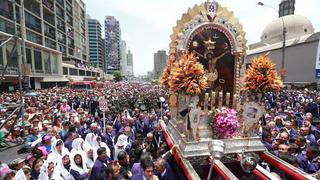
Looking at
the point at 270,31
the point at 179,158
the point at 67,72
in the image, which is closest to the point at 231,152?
the point at 179,158

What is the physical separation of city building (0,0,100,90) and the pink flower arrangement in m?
22.8

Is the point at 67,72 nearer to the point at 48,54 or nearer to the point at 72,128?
the point at 48,54

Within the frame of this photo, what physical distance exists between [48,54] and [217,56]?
43.3 m

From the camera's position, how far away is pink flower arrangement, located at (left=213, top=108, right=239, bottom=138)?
5.31 m

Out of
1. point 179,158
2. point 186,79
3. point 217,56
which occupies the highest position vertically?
point 217,56

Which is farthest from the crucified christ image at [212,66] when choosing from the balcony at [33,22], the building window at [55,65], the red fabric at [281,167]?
the building window at [55,65]

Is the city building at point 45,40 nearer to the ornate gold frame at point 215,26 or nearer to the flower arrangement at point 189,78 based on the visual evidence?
the ornate gold frame at point 215,26

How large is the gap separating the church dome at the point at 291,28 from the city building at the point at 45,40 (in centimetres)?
5076

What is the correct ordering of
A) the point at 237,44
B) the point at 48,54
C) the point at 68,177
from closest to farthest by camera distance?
the point at 68,177 < the point at 237,44 < the point at 48,54

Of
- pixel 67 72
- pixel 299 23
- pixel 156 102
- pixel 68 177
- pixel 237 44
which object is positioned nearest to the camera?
pixel 68 177

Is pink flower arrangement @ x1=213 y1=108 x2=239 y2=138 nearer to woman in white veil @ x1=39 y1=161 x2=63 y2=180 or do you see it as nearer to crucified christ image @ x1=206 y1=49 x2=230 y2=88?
crucified christ image @ x1=206 y1=49 x2=230 y2=88

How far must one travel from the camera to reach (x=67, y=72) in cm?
5509

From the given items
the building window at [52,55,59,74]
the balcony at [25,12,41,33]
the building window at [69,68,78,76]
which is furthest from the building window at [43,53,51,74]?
the building window at [69,68,78,76]

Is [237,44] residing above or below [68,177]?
above
